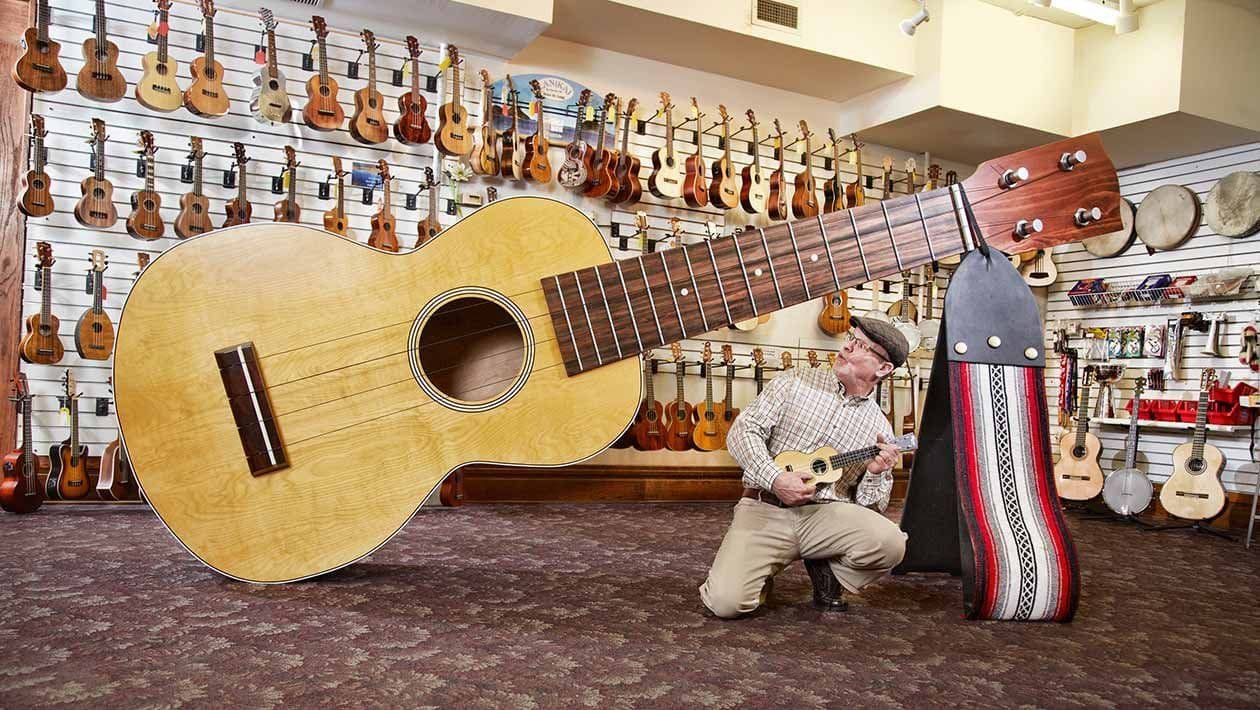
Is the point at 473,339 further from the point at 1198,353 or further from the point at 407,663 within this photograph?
the point at 1198,353

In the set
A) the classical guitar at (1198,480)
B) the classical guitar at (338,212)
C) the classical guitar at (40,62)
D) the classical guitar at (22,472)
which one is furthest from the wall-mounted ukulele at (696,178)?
the classical guitar at (22,472)

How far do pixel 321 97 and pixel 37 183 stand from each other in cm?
156

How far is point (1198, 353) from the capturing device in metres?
7.09

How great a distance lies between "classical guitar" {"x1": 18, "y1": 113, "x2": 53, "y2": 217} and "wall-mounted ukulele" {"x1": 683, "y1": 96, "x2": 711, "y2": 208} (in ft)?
12.7

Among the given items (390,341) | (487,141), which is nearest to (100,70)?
(487,141)

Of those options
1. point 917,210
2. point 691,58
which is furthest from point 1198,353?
point 917,210

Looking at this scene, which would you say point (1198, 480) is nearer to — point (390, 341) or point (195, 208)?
point (390, 341)

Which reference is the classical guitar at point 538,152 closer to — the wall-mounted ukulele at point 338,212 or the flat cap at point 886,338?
the wall-mounted ukulele at point 338,212

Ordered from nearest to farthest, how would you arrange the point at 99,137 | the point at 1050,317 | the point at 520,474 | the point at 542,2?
the point at 99,137, the point at 542,2, the point at 520,474, the point at 1050,317

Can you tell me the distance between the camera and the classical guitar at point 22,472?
477cm

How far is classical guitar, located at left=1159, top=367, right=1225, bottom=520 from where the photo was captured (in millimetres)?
6133

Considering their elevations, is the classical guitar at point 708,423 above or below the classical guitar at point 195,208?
below

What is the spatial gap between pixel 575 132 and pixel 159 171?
2.57 meters

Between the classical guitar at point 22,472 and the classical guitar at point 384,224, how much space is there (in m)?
2.04
